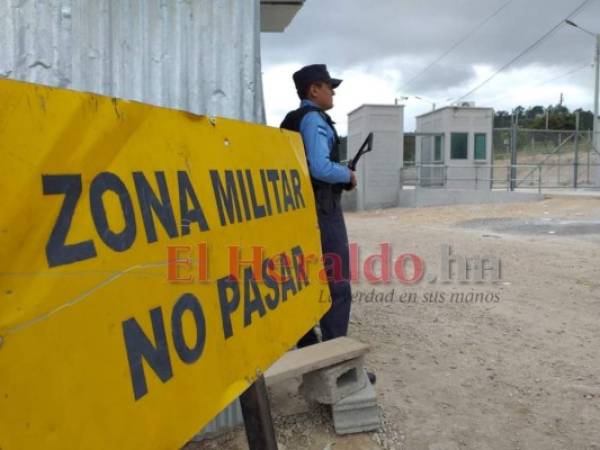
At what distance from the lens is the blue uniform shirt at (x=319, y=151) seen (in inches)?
122

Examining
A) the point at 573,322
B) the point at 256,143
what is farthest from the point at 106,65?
the point at 573,322

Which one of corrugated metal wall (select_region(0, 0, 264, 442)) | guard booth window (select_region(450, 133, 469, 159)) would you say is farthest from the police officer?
guard booth window (select_region(450, 133, 469, 159))

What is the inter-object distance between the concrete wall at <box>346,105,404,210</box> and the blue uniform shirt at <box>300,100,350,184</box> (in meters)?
16.7

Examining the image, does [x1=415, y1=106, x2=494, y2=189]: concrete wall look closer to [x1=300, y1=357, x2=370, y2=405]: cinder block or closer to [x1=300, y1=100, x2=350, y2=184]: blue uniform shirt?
[x1=300, y1=100, x2=350, y2=184]: blue uniform shirt

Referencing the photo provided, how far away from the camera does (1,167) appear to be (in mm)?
1026

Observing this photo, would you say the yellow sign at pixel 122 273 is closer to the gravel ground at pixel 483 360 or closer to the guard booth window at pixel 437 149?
the gravel ground at pixel 483 360

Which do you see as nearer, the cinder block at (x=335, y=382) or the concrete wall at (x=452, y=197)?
the cinder block at (x=335, y=382)

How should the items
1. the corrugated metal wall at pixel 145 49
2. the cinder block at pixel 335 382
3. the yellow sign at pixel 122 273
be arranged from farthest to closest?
the cinder block at pixel 335 382, the corrugated metal wall at pixel 145 49, the yellow sign at pixel 122 273

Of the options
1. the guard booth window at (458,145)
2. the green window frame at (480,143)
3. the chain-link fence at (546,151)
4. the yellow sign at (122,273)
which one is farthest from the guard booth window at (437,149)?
the yellow sign at (122,273)

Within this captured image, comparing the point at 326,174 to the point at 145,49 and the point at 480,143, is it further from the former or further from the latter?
the point at 480,143

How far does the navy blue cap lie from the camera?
11.0 ft

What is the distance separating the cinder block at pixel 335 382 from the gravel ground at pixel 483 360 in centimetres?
19

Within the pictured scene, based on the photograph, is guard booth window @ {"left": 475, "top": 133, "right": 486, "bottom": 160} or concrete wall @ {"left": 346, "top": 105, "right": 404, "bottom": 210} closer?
concrete wall @ {"left": 346, "top": 105, "right": 404, "bottom": 210}

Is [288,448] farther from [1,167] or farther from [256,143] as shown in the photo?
[1,167]
